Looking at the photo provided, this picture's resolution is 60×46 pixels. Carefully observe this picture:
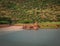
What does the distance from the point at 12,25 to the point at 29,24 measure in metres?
0.27

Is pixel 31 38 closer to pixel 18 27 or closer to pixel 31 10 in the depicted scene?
pixel 18 27

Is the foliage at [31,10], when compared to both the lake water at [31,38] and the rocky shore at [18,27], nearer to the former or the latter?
the rocky shore at [18,27]

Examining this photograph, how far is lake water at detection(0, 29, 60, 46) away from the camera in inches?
112

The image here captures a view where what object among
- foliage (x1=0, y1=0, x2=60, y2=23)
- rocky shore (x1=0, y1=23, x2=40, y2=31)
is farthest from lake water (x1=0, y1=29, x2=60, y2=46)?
foliage (x1=0, y1=0, x2=60, y2=23)

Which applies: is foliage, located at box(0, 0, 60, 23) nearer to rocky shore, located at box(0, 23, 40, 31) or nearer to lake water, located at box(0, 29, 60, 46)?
rocky shore, located at box(0, 23, 40, 31)

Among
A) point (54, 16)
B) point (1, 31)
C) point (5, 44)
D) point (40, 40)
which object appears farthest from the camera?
point (54, 16)

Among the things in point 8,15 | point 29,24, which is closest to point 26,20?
point 29,24

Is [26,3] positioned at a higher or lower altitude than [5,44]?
higher

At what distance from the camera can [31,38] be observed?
3072 millimetres

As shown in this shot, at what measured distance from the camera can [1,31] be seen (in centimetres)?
331

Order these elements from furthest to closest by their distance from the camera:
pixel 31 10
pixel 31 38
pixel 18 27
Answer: pixel 31 10 → pixel 18 27 → pixel 31 38

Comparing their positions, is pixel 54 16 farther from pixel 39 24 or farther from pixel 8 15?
pixel 8 15

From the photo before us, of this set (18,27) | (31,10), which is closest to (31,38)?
(18,27)

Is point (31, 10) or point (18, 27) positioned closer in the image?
point (18, 27)
